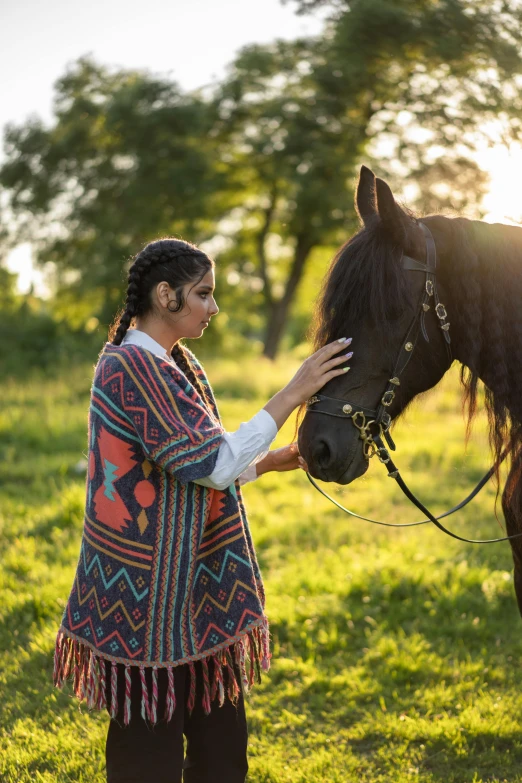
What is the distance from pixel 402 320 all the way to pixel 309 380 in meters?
0.37

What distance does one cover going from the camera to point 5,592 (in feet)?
16.1

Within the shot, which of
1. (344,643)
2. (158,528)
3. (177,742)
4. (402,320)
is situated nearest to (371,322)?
(402,320)

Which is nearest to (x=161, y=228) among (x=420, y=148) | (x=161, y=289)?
(x=420, y=148)

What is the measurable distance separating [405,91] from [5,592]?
11104 millimetres

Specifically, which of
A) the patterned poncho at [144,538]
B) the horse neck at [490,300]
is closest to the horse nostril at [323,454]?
the patterned poncho at [144,538]

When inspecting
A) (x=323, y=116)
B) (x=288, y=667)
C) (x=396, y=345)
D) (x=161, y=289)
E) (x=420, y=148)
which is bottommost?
(x=288, y=667)

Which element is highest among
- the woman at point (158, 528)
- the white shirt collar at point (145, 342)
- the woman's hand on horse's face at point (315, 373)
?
the white shirt collar at point (145, 342)

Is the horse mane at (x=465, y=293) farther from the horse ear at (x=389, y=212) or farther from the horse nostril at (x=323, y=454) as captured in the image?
the horse nostril at (x=323, y=454)

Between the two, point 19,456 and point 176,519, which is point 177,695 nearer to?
point 176,519

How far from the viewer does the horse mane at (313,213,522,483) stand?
2193 millimetres

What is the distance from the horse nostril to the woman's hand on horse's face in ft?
0.47

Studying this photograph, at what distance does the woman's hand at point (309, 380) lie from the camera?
209 cm

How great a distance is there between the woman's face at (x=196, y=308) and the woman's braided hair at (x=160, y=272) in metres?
0.02

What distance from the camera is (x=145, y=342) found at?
2186mm
